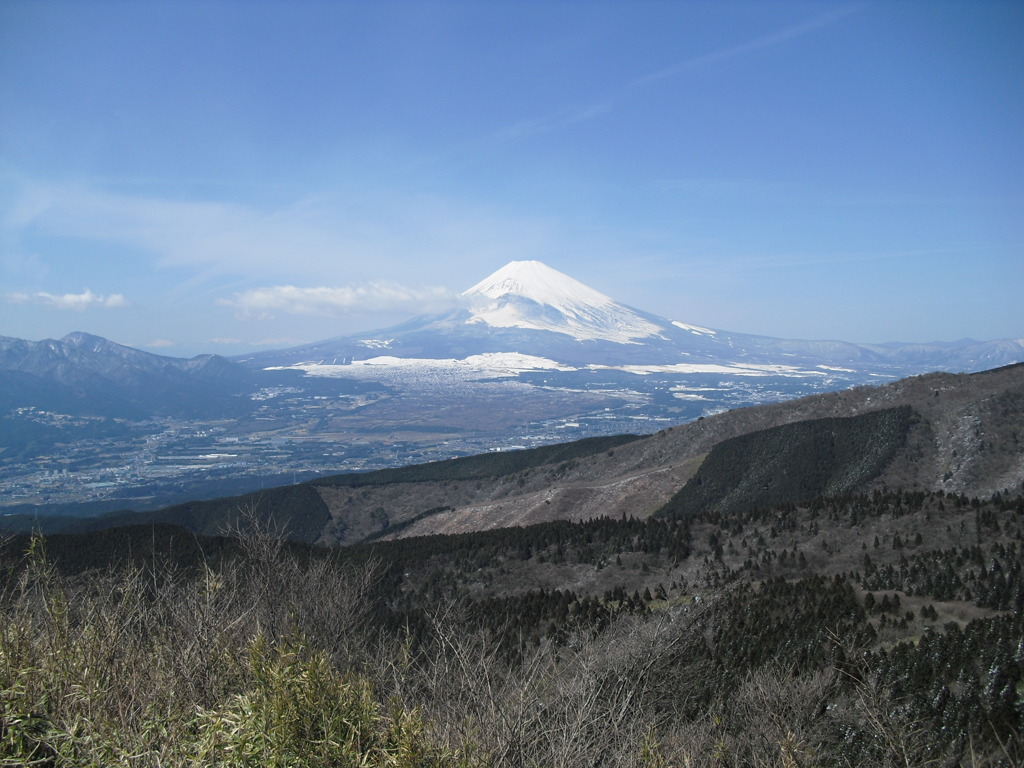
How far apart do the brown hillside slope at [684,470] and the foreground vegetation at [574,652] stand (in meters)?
13.3

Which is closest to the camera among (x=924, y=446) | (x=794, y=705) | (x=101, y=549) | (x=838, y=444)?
(x=794, y=705)

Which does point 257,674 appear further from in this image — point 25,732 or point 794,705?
point 794,705

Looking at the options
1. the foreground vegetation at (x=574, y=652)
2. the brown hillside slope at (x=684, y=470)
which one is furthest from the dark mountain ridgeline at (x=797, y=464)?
the foreground vegetation at (x=574, y=652)

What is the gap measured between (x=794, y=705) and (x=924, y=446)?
126ft

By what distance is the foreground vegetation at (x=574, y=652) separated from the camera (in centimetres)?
642

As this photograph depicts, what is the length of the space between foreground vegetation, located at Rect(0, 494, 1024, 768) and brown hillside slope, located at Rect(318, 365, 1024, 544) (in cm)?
1329

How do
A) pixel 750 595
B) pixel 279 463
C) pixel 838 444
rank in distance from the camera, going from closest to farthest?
1. pixel 750 595
2. pixel 838 444
3. pixel 279 463

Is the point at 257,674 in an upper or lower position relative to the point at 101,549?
upper

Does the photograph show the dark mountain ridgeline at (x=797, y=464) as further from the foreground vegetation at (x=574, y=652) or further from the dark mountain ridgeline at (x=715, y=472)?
the foreground vegetation at (x=574, y=652)

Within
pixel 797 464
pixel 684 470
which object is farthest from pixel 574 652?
pixel 684 470

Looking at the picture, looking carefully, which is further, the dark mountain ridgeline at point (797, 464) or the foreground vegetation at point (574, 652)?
the dark mountain ridgeline at point (797, 464)

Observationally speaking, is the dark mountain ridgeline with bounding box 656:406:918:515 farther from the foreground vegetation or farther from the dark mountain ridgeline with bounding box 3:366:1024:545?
the foreground vegetation

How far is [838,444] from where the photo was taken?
47312mm

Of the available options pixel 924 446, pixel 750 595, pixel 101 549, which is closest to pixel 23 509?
pixel 101 549
